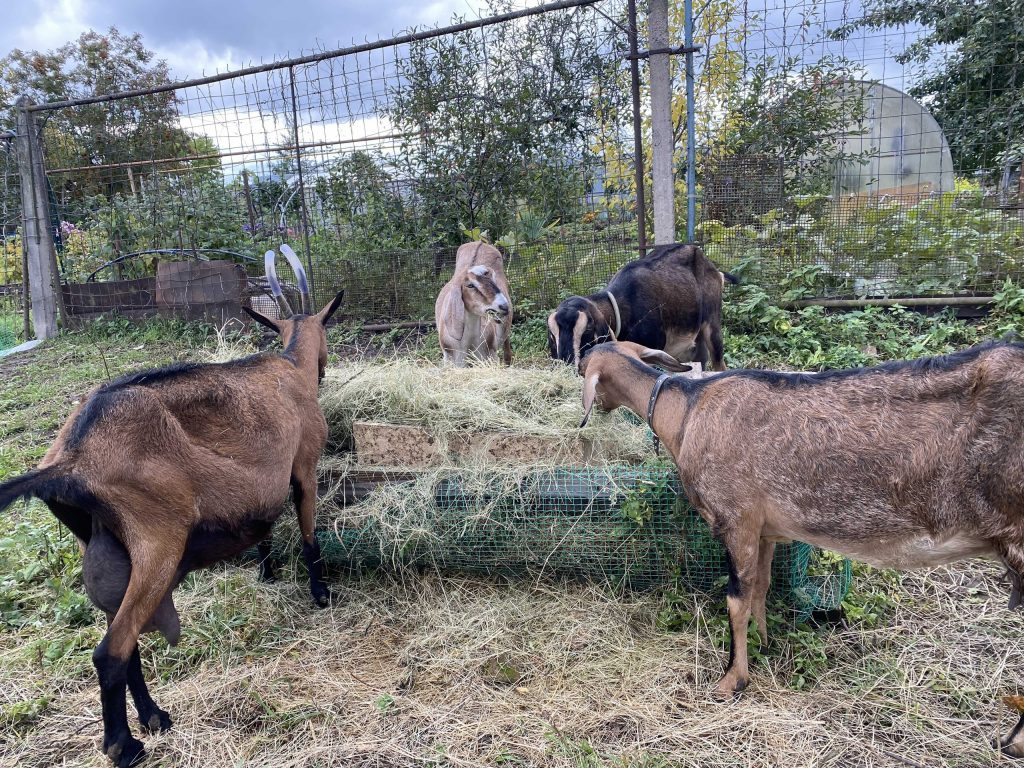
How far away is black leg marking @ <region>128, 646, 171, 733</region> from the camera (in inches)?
113

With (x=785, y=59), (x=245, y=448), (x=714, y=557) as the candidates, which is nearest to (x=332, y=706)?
(x=245, y=448)

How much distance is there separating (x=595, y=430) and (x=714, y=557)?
0.99 metres

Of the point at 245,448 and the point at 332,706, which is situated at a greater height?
the point at 245,448

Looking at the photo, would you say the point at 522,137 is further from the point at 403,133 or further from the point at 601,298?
the point at 601,298

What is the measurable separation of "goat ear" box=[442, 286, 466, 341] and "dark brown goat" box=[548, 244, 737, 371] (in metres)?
1.30

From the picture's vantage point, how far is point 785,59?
734 centimetres

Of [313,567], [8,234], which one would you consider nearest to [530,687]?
[313,567]

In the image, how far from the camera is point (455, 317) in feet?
22.7

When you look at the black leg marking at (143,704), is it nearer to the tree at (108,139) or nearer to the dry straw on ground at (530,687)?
the dry straw on ground at (530,687)

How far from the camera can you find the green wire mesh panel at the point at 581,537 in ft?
11.1

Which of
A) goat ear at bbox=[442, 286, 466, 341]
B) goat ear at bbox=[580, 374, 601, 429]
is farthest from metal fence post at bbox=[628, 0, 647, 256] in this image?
goat ear at bbox=[580, 374, 601, 429]

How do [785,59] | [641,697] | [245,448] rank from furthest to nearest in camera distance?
[785,59] < [245,448] < [641,697]

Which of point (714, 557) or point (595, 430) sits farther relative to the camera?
point (595, 430)

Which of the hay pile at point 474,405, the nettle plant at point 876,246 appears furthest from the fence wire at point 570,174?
the hay pile at point 474,405
